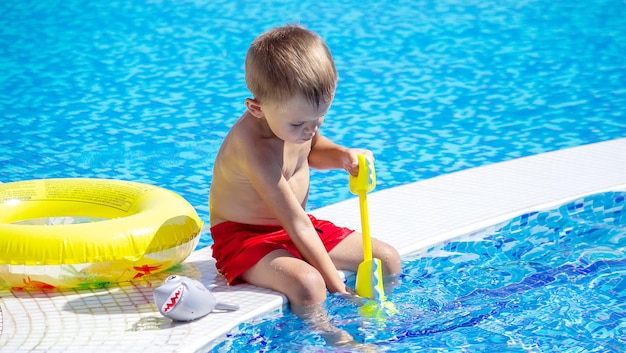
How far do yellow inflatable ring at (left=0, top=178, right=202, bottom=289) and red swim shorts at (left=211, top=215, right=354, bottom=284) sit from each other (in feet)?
0.49

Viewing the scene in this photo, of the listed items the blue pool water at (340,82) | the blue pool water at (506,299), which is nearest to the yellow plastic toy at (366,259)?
the blue pool water at (506,299)

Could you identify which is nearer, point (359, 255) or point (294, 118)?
point (294, 118)

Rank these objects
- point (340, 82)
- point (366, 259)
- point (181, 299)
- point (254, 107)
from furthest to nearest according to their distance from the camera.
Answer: point (340, 82) → point (366, 259) → point (254, 107) → point (181, 299)

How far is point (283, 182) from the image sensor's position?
3.65 m

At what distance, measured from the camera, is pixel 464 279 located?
13.3 feet

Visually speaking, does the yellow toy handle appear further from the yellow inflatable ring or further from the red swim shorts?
the yellow inflatable ring

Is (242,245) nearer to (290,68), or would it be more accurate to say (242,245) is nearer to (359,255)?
(359,255)

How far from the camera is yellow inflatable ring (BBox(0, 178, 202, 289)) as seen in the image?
3680mm

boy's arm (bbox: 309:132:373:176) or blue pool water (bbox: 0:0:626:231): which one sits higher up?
boy's arm (bbox: 309:132:373:176)

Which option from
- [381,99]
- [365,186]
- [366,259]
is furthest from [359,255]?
[381,99]

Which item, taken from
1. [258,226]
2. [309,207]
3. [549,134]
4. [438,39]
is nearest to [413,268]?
[258,226]

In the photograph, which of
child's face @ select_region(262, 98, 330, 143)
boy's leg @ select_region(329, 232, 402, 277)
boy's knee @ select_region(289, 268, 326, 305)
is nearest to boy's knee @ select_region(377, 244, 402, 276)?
boy's leg @ select_region(329, 232, 402, 277)

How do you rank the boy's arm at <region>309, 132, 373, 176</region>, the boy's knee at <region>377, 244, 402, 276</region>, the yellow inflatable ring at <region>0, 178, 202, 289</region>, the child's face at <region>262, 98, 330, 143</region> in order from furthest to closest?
the boy's knee at <region>377, 244, 402, 276</region>
the boy's arm at <region>309, 132, 373, 176</region>
the yellow inflatable ring at <region>0, 178, 202, 289</region>
the child's face at <region>262, 98, 330, 143</region>

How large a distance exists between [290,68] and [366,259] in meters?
0.83
